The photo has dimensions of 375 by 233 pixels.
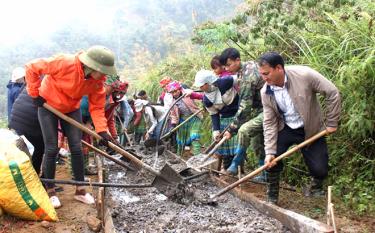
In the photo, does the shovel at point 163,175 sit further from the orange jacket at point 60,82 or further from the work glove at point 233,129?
the work glove at point 233,129

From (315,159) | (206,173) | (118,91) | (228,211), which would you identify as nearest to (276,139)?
(315,159)

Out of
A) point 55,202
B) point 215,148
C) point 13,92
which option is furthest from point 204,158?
point 13,92

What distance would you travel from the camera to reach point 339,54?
5180 mm

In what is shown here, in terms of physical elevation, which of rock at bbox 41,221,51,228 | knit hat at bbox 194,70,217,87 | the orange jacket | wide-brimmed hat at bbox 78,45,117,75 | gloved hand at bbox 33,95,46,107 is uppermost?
wide-brimmed hat at bbox 78,45,117,75

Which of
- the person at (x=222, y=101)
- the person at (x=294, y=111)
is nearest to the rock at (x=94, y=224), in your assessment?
the person at (x=294, y=111)

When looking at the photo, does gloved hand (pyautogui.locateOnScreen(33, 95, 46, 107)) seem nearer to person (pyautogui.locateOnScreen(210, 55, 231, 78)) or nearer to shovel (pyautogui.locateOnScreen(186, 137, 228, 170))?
shovel (pyautogui.locateOnScreen(186, 137, 228, 170))

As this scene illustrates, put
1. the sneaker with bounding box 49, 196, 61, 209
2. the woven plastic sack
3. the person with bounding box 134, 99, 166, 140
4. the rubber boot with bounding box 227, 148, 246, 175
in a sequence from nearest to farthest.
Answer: the woven plastic sack < the sneaker with bounding box 49, 196, 61, 209 < the rubber boot with bounding box 227, 148, 246, 175 < the person with bounding box 134, 99, 166, 140

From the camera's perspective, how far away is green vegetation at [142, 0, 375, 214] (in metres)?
4.59

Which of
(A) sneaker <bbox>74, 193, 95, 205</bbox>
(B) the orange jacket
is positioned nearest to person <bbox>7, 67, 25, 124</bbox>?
(B) the orange jacket

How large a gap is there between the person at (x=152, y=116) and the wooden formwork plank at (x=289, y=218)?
13.4 ft

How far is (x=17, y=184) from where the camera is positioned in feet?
12.7

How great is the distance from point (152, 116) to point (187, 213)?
15.6ft

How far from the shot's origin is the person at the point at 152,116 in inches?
355

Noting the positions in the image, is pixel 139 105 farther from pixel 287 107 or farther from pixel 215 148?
pixel 287 107
